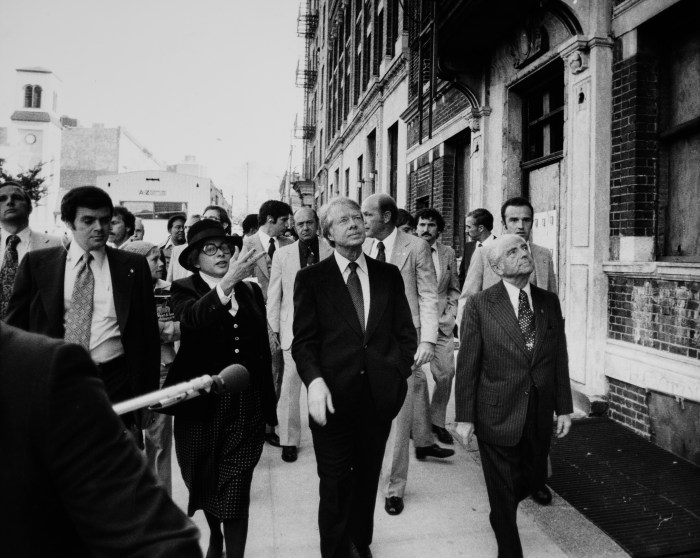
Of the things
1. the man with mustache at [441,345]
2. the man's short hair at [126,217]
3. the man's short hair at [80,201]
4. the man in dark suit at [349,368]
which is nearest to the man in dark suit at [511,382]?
the man in dark suit at [349,368]

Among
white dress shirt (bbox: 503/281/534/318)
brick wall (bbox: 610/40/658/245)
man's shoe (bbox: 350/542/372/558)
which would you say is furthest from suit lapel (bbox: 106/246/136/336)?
brick wall (bbox: 610/40/658/245)

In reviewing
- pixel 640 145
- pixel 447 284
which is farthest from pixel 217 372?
pixel 640 145

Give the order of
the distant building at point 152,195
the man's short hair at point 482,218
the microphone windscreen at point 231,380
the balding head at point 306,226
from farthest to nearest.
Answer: the distant building at point 152,195, the man's short hair at point 482,218, the balding head at point 306,226, the microphone windscreen at point 231,380

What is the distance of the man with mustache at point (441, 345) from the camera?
4891 millimetres

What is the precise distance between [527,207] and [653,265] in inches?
54.9

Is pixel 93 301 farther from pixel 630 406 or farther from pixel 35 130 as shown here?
pixel 35 130

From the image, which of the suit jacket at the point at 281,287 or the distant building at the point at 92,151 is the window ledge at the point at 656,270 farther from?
the distant building at the point at 92,151

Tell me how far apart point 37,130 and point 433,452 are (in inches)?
2951

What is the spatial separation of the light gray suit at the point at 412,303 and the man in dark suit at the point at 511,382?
760mm

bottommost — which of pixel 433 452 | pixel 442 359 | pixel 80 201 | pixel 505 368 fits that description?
pixel 433 452

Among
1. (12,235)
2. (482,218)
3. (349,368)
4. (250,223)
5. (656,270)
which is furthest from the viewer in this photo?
(250,223)

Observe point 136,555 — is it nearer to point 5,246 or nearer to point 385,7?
point 5,246

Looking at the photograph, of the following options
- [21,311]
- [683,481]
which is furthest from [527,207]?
[21,311]

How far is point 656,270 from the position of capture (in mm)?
5059
